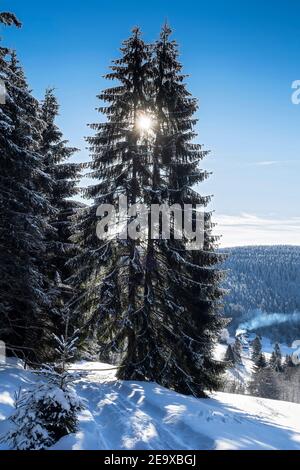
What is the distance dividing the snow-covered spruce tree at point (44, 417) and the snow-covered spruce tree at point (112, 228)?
7.05m

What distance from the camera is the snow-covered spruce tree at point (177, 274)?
15.5 meters

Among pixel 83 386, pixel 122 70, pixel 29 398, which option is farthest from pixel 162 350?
pixel 122 70

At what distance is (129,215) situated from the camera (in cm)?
1562

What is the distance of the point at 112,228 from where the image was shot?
51.0ft

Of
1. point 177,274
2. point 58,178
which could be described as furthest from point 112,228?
point 58,178

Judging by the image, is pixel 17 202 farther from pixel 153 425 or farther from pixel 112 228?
pixel 153 425

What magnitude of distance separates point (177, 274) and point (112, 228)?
3.54 meters

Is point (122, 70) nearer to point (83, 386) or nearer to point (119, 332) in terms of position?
point (119, 332)

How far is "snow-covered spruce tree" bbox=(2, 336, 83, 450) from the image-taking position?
686cm

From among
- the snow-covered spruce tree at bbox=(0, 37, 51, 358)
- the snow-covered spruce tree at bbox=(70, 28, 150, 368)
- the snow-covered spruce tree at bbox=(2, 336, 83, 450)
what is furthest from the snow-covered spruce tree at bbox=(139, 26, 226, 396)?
the snow-covered spruce tree at bbox=(2, 336, 83, 450)

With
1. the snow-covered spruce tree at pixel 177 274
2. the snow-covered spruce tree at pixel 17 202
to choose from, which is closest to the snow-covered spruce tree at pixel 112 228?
the snow-covered spruce tree at pixel 177 274

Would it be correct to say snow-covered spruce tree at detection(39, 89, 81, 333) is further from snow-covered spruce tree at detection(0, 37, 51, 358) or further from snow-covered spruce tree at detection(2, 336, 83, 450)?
snow-covered spruce tree at detection(2, 336, 83, 450)

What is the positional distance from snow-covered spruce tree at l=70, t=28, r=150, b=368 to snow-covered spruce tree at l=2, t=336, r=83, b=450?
7.05 meters

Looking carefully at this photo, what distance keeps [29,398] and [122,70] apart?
14.0m
